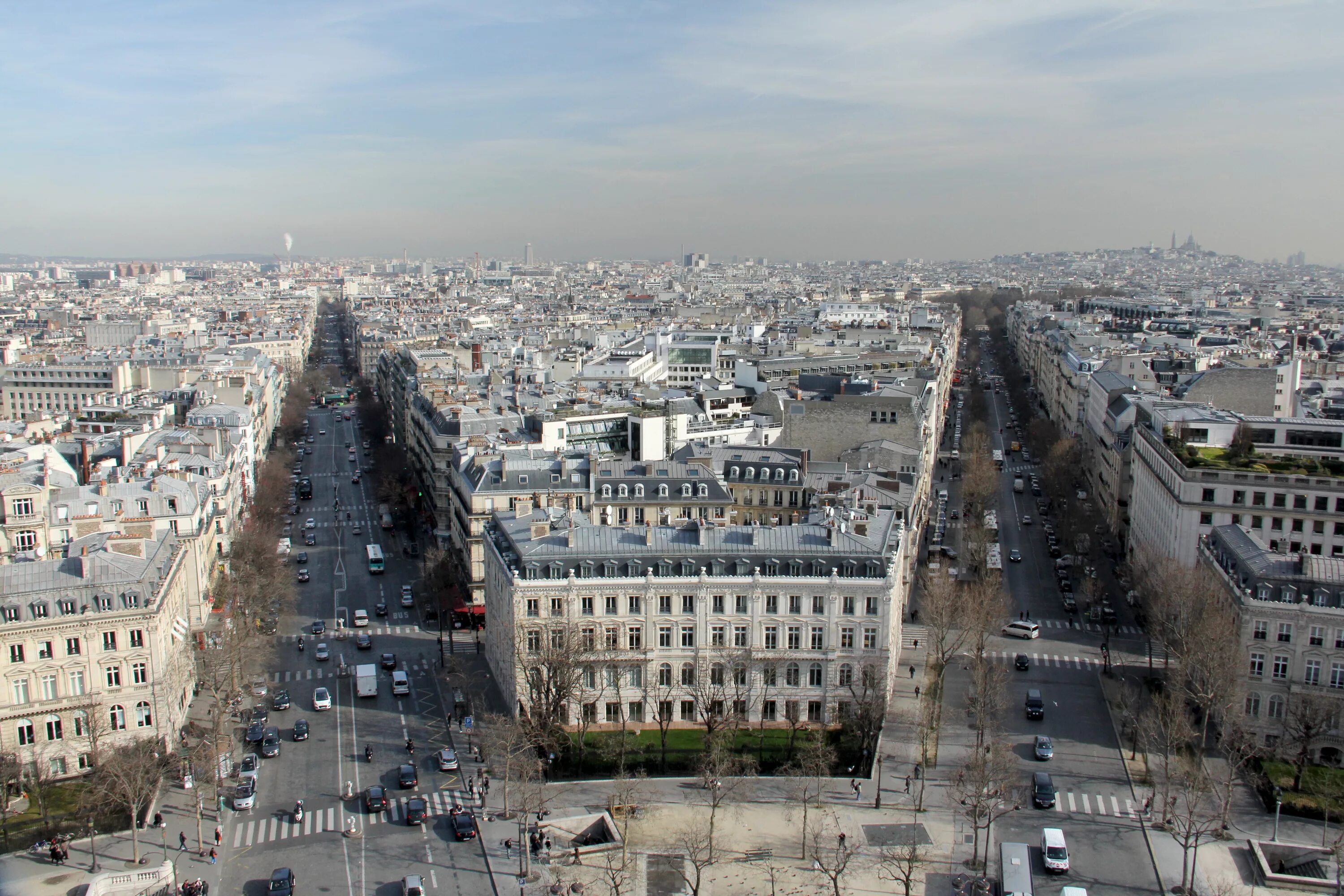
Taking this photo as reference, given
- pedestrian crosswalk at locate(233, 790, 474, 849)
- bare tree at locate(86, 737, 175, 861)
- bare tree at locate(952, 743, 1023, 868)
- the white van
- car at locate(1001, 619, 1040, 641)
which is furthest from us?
car at locate(1001, 619, 1040, 641)

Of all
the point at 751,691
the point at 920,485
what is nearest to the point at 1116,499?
the point at 920,485

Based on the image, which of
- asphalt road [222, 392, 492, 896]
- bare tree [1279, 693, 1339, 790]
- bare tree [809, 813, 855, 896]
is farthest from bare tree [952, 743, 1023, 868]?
asphalt road [222, 392, 492, 896]

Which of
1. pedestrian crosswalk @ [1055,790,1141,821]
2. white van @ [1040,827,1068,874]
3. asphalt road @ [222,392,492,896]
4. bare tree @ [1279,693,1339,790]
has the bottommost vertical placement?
pedestrian crosswalk @ [1055,790,1141,821]

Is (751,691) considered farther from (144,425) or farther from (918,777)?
(144,425)

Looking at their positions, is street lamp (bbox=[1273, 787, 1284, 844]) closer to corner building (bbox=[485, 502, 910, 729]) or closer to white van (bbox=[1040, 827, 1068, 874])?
white van (bbox=[1040, 827, 1068, 874])

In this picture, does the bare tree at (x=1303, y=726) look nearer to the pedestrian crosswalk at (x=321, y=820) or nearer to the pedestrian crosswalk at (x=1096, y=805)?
the pedestrian crosswalk at (x=1096, y=805)

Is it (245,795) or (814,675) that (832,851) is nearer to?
(814,675)
